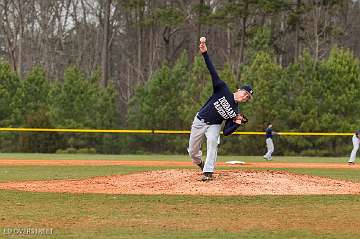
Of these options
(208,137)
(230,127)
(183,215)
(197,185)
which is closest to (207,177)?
(197,185)

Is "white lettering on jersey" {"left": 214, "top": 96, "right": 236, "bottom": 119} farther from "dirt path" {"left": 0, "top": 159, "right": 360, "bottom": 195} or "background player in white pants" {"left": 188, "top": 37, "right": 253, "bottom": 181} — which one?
"dirt path" {"left": 0, "top": 159, "right": 360, "bottom": 195}

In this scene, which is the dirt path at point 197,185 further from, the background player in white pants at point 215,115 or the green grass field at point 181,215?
the green grass field at point 181,215

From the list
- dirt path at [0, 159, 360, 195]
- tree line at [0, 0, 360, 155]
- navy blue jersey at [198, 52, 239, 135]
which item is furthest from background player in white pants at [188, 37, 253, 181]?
→ tree line at [0, 0, 360, 155]

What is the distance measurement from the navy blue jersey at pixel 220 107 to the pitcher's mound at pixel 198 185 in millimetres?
1085

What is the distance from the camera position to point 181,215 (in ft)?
30.9

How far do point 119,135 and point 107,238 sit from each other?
4070 centimetres

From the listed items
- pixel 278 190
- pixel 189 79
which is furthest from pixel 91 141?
pixel 278 190

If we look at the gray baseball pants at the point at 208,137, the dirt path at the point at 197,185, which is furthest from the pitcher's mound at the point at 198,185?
the gray baseball pants at the point at 208,137

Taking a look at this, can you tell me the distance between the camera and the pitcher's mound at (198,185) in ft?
40.9

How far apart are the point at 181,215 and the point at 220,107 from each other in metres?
3.57

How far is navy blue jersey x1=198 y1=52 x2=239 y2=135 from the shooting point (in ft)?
41.2

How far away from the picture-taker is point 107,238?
25.0ft

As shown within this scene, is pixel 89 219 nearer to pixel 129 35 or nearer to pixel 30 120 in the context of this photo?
pixel 30 120

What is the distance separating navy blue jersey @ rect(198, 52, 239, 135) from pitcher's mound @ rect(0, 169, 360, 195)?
1.08 meters
